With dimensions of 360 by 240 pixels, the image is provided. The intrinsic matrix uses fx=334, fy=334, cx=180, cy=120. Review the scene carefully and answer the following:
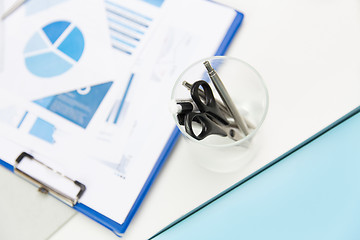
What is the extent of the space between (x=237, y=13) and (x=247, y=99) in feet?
0.45

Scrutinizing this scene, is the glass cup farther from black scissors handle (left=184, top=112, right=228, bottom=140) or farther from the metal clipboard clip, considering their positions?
the metal clipboard clip

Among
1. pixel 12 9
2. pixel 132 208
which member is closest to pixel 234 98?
pixel 132 208

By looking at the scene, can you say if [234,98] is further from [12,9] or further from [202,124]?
[12,9]

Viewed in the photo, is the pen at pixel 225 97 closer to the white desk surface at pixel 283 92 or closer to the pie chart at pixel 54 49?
the white desk surface at pixel 283 92

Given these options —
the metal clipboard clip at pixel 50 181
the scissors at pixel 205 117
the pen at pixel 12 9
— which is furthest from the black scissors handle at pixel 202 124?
the pen at pixel 12 9

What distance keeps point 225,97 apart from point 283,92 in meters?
0.12

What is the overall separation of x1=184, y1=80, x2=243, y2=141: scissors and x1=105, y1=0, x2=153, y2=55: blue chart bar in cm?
17

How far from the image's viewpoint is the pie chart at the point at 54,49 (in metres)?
0.48

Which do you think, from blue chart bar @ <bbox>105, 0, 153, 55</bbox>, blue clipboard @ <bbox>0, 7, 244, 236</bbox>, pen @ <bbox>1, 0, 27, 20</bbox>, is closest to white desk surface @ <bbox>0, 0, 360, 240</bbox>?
blue clipboard @ <bbox>0, 7, 244, 236</bbox>

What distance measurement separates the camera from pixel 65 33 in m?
0.49

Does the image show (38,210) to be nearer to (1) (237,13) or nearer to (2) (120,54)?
(2) (120,54)

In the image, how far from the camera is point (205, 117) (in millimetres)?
332

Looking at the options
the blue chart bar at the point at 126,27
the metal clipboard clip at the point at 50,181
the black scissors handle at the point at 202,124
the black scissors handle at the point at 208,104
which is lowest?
the metal clipboard clip at the point at 50,181

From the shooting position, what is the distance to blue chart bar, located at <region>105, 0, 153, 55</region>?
47 cm
